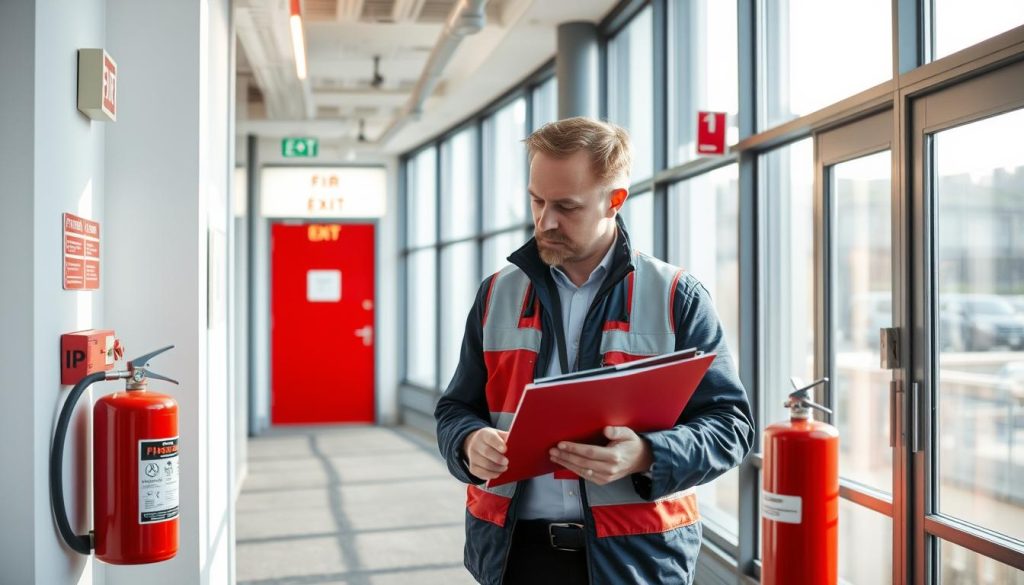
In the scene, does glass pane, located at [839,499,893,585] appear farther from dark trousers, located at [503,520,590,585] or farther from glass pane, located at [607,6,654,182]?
glass pane, located at [607,6,654,182]

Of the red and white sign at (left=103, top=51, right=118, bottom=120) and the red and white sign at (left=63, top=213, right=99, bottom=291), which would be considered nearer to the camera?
the red and white sign at (left=63, top=213, right=99, bottom=291)

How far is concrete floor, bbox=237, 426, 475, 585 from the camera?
479cm

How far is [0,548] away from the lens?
197 centimetres

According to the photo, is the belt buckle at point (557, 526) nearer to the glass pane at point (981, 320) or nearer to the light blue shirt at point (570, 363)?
the light blue shirt at point (570, 363)

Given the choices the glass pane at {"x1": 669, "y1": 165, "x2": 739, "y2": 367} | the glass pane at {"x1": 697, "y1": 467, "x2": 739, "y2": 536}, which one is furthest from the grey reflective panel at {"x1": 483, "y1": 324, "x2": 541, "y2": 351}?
the glass pane at {"x1": 697, "y1": 467, "x2": 739, "y2": 536}

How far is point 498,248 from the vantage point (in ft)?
26.2

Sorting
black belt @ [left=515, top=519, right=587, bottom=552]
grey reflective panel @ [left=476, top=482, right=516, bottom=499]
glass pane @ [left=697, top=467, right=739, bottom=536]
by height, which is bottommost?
glass pane @ [left=697, top=467, right=739, bottom=536]

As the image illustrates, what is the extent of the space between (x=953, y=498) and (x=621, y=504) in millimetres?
1473

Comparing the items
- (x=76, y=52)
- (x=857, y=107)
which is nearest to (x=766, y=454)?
(x=857, y=107)

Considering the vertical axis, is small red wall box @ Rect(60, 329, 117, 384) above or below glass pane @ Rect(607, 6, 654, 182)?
below

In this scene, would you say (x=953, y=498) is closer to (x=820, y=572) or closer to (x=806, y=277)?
(x=820, y=572)

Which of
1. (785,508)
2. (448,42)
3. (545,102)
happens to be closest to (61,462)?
(785,508)

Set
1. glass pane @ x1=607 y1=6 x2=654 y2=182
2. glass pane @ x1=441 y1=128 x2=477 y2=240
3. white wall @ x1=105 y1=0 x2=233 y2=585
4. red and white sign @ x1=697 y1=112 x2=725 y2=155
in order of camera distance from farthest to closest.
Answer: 1. glass pane @ x1=441 y1=128 x2=477 y2=240
2. glass pane @ x1=607 y1=6 x2=654 y2=182
3. red and white sign @ x1=697 y1=112 x2=725 y2=155
4. white wall @ x1=105 y1=0 x2=233 y2=585

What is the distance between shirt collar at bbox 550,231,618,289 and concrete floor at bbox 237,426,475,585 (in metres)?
3.13
